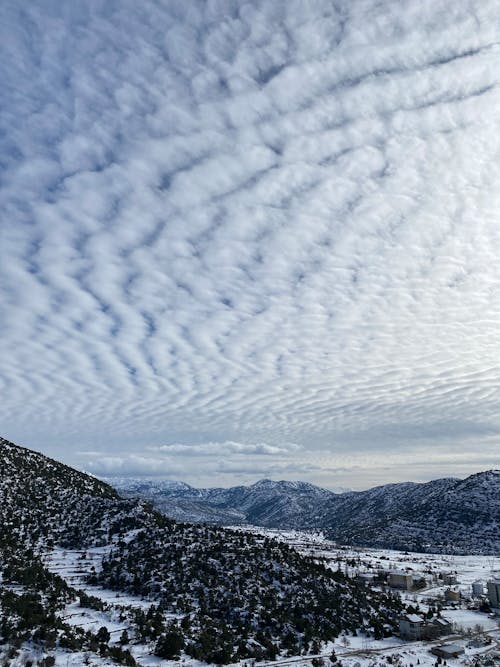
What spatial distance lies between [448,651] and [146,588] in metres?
50.9

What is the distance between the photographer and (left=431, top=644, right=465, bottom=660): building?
247ft

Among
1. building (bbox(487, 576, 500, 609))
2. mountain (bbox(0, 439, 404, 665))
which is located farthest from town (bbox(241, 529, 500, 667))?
mountain (bbox(0, 439, 404, 665))

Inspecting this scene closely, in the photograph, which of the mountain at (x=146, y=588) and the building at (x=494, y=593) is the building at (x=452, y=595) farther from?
the mountain at (x=146, y=588)

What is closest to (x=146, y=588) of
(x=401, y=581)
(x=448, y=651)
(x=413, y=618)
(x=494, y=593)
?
(x=413, y=618)

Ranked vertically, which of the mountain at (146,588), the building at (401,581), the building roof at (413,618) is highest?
the mountain at (146,588)

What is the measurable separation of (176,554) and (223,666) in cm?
4141

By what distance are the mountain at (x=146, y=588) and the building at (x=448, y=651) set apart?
1094cm

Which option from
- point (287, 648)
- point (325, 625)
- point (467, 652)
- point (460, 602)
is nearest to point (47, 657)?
point (287, 648)

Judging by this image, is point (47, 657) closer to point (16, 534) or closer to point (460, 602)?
point (16, 534)

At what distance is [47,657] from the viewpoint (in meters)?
55.1

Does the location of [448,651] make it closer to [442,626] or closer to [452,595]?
[442,626]

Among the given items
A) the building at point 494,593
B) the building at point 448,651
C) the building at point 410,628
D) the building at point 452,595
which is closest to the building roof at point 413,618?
the building at point 410,628

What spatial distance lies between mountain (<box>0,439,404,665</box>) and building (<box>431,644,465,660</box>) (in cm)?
1094

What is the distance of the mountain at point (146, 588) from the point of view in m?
65.7
